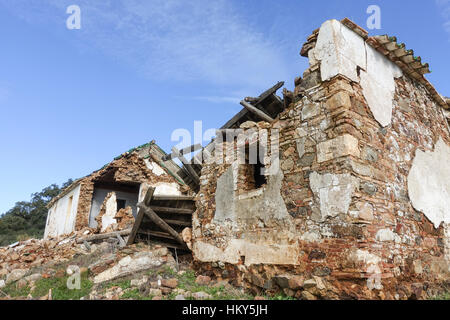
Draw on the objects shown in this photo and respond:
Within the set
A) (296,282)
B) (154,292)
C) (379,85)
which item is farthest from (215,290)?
(379,85)

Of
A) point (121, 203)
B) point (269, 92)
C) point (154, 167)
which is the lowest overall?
point (121, 203)

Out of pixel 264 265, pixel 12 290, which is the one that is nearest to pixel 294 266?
pixel 264 265

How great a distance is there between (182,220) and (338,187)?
381cm

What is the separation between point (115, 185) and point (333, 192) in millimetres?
11905

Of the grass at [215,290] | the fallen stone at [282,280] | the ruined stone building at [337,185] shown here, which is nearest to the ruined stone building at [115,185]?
the ruined stone building at [337,185]

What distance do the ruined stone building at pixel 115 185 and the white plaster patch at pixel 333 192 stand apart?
30.5 ft

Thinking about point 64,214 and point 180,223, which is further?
point 64,214

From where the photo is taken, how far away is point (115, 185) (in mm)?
14055

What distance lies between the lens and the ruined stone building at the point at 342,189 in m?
3.90

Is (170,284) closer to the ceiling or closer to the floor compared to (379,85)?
closer to the floor

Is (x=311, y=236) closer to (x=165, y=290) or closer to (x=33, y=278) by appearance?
(x=165, y=290)

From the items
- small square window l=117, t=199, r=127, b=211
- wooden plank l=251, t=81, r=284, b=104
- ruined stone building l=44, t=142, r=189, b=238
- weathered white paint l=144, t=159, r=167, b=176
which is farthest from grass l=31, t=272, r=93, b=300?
small square window l=117, t=199, r=127, b=211

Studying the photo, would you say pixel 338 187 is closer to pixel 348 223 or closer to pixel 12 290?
pixel 348 223

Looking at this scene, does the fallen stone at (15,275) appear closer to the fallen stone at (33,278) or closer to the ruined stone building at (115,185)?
the fallen stone at (33,278)
